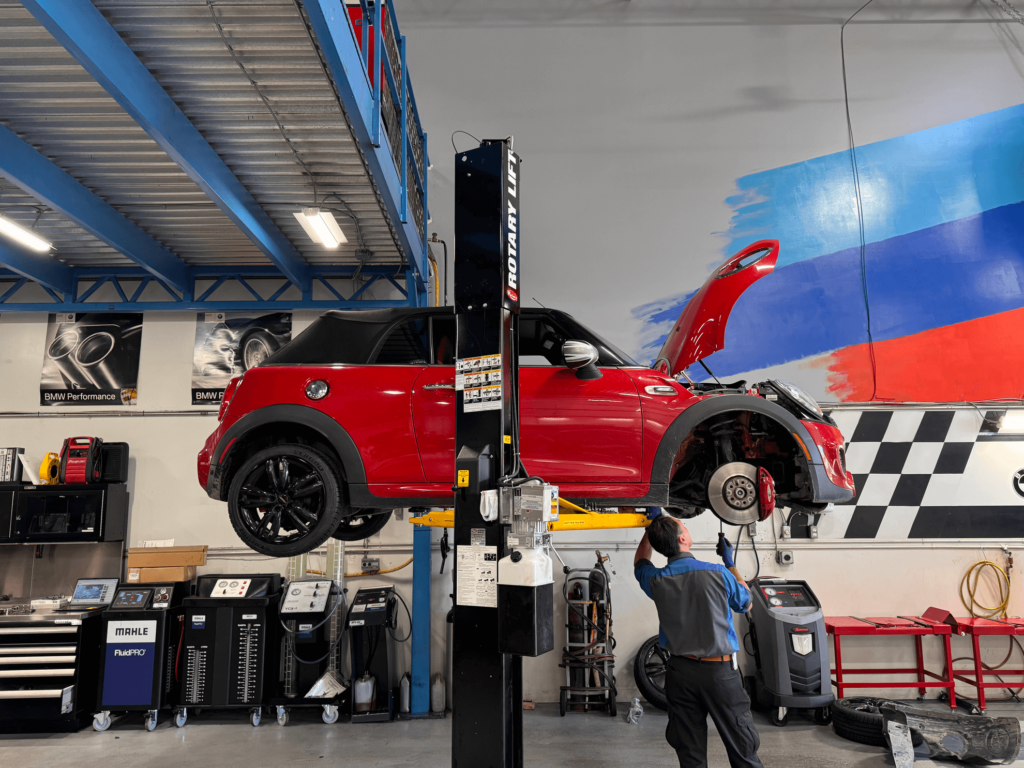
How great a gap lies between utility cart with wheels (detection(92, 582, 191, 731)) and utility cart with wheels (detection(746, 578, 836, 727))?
518 centimetres

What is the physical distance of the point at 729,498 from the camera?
3.24m

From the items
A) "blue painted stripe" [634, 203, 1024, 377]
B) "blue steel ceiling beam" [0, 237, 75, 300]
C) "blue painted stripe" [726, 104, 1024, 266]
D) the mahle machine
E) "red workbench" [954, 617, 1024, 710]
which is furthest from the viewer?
"blue painted stripe" [726, 104, 1024, 266]

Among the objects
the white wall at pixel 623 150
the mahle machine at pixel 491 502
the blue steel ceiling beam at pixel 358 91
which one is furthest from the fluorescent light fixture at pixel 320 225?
the mahle machine at pixel 491 502

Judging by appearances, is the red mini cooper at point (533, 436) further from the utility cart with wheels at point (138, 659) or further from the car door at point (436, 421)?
the utility cart with wheels at point (138, 659)

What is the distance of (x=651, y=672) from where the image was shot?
5.75 m

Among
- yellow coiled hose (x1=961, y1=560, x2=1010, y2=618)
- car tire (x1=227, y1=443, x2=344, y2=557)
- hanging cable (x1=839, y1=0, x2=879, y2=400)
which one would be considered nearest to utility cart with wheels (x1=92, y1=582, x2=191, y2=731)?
car tire (x1=227, y1=443, x2=344, y2=557)

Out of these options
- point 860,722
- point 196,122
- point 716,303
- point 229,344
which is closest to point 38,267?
point 229,344

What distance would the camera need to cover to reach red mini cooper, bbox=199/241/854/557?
3195mm

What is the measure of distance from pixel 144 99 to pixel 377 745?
4831 millimetres

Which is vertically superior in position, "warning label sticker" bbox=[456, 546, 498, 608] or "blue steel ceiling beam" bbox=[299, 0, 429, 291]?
"blue steel ceiling beam" bbox=[299, 0, 429, 291]

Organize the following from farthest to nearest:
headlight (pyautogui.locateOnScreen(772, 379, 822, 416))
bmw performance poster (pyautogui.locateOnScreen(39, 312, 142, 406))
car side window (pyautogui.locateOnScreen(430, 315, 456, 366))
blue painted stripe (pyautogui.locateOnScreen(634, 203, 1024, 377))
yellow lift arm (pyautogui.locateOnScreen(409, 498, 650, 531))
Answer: blue painted stripe (pyautogui.locateOnScreen(634, 203, 1024, 377)) → bmw performance poster (pyautogui.locateOnScreen(39, 312, 142, 406)) → car side window (pyautogui.locateOnScreen(430, 315, 456, 366)) → headlight (pyautogui.locateOnScreen(772, 379, 822, 416)) → yellow lift arm (pyautogui.locateOnScreen(409, 498, 650, 531))

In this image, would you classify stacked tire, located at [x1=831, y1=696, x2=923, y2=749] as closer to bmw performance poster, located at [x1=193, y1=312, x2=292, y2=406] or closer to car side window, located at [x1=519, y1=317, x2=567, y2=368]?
car side window, located at [x1=519, y1=317, x2=567, y2=368]

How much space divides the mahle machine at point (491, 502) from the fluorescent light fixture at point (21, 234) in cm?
451

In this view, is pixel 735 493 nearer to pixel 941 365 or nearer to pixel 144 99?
pixel 144 99
